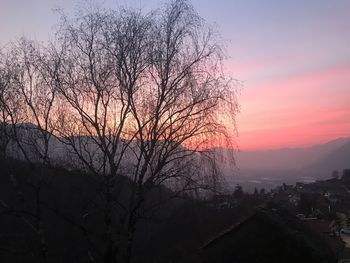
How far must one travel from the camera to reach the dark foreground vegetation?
40.5 ft

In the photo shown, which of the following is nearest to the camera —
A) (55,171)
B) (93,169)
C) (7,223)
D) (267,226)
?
(267,226)

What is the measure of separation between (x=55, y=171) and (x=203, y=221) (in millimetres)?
26657

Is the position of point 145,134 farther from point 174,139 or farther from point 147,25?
point 147,25

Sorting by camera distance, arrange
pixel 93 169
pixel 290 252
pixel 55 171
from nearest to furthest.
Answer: pixel 290 252 < pixel 93 169 < pixel 55 171

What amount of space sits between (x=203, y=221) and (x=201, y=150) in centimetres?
2859

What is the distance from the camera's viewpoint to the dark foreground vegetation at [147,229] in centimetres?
1235

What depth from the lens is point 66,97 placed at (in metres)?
12.9

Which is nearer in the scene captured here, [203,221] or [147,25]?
[147,25]

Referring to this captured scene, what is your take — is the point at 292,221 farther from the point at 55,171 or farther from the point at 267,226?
the point at 55,171

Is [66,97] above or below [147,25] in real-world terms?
below

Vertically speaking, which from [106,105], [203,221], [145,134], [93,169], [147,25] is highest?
[147,25]

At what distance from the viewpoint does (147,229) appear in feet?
136

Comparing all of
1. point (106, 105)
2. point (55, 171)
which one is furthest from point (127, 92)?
point (55, 171)

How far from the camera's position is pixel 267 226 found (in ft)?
41.1
